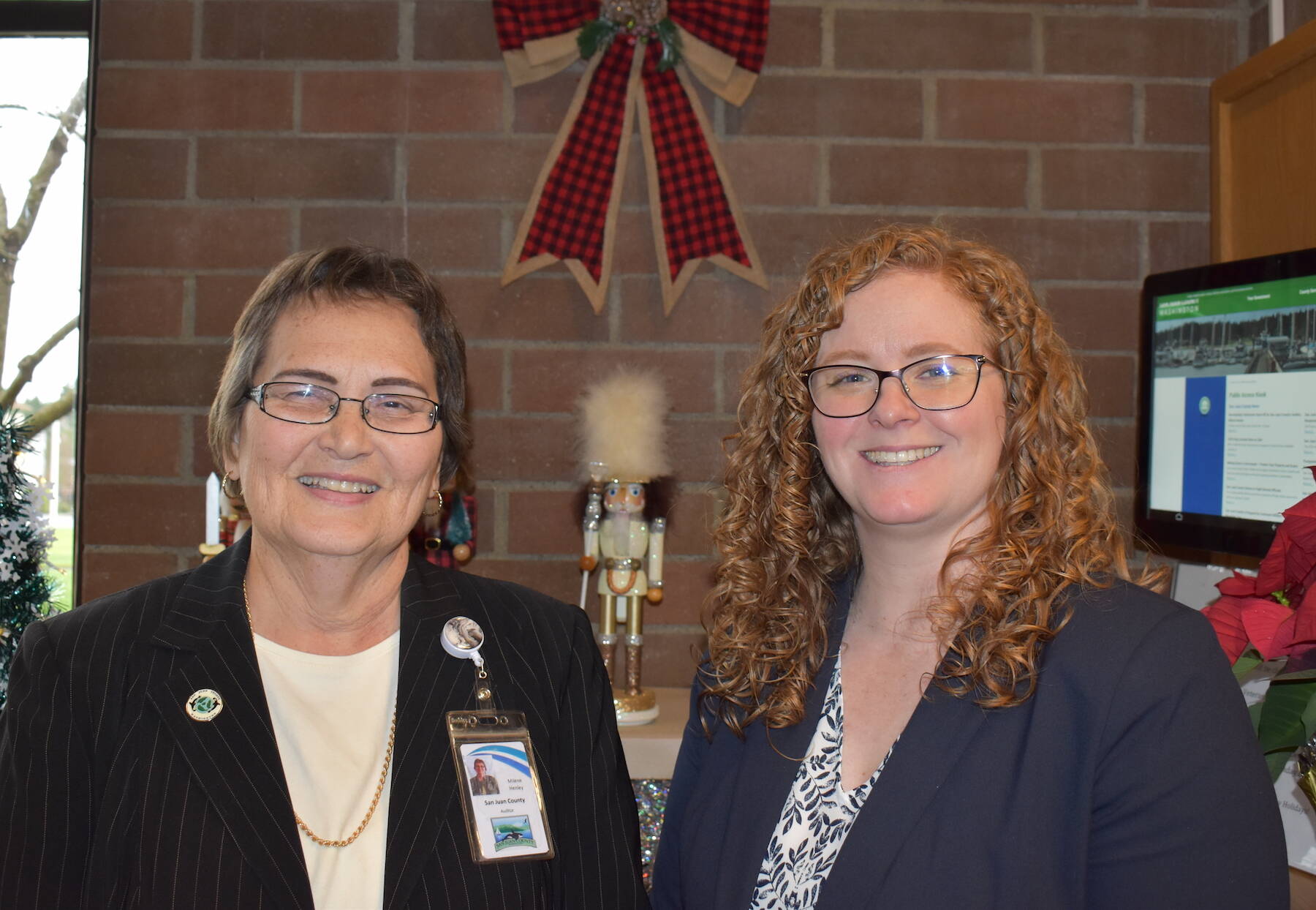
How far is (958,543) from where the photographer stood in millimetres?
1384

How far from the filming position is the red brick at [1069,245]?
2340mm

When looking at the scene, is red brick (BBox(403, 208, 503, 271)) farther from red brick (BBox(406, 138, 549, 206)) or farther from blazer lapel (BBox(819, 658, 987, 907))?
blazer lapel (BBox(819, 658, 987, 907))

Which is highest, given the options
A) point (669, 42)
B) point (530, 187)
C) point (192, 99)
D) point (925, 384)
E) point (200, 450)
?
point (669, 42)

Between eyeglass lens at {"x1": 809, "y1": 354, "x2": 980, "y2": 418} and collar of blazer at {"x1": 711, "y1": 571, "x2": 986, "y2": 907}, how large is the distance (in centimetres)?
35

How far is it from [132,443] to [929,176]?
179 centimetres

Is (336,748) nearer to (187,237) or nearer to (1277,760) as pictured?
(1277,760)

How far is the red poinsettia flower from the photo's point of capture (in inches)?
50.4

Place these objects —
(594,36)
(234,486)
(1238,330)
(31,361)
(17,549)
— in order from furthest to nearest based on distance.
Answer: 1. (31,361)
2. (594,36)
3. (17,549)
4. (1238,330)
5. (234,486)

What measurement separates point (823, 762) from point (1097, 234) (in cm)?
150

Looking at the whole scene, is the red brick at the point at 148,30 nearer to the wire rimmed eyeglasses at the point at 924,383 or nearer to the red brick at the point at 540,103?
the red brick at the point at 540,103

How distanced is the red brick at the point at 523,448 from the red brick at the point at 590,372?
0.03 m

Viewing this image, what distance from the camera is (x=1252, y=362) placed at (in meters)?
1.79

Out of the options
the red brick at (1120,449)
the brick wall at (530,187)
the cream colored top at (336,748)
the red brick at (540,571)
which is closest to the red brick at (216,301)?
the brick wall at (530,187)

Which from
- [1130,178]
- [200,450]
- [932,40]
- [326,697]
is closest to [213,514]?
[200,450]
